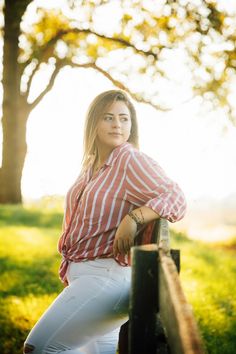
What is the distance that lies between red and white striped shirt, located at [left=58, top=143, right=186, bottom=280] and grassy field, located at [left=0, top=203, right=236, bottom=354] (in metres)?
2.23

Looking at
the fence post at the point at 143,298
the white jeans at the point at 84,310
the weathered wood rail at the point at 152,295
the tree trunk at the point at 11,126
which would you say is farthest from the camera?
the tree trunk at the point at 11,126

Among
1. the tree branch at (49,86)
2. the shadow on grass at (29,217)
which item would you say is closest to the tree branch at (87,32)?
the tree branch at (49,86)

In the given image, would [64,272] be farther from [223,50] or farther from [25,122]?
[25,122]

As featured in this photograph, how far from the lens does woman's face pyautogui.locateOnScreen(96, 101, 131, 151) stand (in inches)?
102

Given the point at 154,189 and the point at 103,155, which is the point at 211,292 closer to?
the point at 103,155

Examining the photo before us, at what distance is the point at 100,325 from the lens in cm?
219

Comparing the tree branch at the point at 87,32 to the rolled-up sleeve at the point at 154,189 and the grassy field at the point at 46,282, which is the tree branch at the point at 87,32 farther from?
the rolled-up sleeve at the point at 154,189

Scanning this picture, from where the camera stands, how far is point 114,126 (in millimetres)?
2604

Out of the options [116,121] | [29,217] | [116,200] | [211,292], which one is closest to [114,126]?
[116,121]

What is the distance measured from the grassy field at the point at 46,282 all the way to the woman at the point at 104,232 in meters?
2.19

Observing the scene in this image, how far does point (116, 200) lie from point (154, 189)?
199mm

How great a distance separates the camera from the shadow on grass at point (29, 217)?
10618 mm

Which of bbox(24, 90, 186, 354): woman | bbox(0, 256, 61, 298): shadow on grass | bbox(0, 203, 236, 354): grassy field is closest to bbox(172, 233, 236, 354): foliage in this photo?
bbox(0, 203, 236, 354): grassy field

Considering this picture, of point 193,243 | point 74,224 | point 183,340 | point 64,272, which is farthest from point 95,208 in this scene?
point 193,243
